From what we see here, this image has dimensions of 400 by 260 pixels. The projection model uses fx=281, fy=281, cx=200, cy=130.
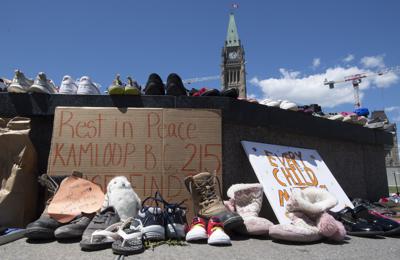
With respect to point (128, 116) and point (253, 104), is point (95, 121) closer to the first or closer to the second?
point (128, 116)

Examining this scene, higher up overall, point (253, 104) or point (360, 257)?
point (253, 104)

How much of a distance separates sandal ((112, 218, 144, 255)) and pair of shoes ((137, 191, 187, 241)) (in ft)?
0.22

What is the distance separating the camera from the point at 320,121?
441 centimetres

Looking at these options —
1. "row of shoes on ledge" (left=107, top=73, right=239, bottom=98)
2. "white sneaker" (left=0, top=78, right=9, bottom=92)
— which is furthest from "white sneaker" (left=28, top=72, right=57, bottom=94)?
"row of shoes on ledge" (left=107, top=73, right=239, bottom=98)

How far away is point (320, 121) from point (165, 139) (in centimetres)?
257

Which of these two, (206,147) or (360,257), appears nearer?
(360,257)

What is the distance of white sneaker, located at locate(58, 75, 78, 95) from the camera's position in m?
3.51

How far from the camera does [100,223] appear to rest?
7.43 feet

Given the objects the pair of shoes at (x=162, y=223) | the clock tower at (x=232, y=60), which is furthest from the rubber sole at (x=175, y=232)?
the clock tower at (x=232, y=60)

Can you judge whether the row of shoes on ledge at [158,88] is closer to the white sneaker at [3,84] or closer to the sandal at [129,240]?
the white sneaker at [3,84]

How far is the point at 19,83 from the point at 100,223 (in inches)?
85.8

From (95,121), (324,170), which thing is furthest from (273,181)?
(95,121)

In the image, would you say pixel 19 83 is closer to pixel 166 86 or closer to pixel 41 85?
pixel 41 85

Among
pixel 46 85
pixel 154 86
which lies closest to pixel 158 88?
Result: pixel 154 86
